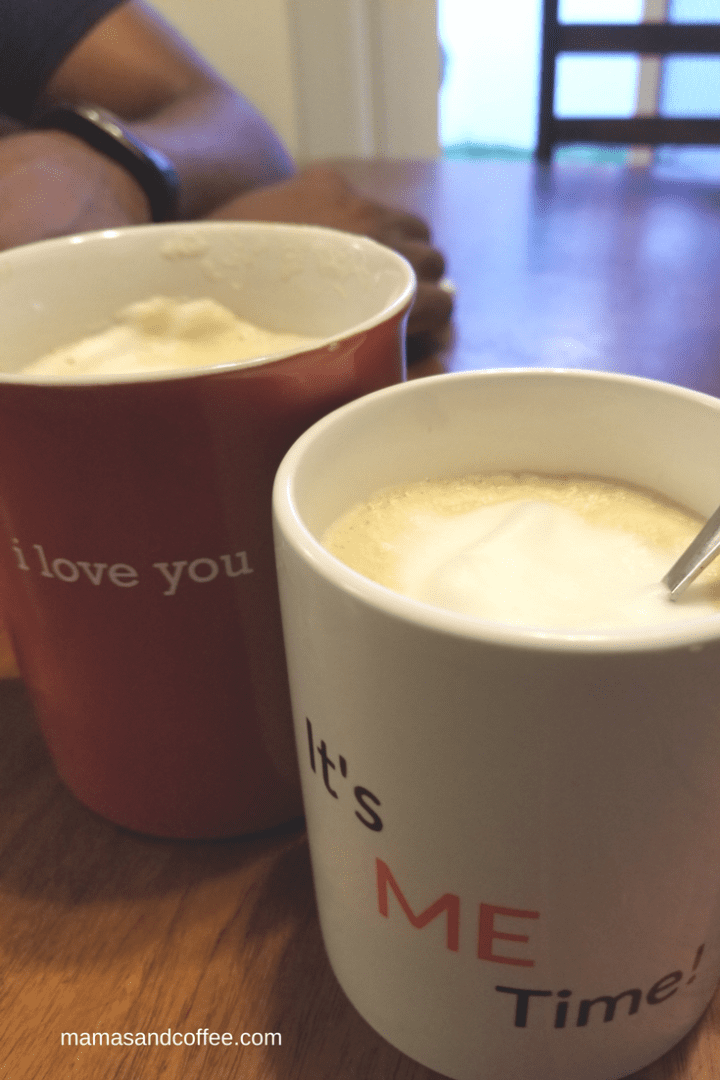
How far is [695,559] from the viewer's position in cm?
27

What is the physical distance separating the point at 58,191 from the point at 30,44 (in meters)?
0.52

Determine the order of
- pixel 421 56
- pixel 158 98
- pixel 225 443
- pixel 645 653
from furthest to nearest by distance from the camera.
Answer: pixel 421 56 → pixel 158 98 → pixel 225 443 → pixel 645 653

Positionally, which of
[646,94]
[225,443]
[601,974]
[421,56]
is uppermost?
[225,443]

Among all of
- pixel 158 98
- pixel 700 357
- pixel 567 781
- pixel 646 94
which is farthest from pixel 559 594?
pixel 646 94

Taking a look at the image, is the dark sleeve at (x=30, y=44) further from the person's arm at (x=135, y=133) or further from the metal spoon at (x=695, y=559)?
the metal spoon at (x=695, y=559)

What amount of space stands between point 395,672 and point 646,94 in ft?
12.2

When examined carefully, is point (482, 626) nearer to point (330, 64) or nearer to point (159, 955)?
point (159, 955)

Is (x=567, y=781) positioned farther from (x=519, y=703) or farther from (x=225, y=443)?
(x=225, y=443)

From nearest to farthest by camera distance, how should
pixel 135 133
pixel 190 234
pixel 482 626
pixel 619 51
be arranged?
pixel 482 626 → pixel 190 234 → pixel 135 133 → pixel 619 51

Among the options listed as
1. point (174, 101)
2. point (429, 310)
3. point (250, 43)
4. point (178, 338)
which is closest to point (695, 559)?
point (178, 338)

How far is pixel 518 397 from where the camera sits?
341 mm

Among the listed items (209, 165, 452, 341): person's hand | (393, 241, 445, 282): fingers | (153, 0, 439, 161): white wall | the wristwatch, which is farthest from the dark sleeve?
(153, 0, 439, 161): white wall

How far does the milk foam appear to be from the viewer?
44cm

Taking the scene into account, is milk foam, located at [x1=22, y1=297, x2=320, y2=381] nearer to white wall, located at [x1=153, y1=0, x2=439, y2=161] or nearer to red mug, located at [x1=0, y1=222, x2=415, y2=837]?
red mug, located at [x1=0, y1=222, x2=415, y2=837]
